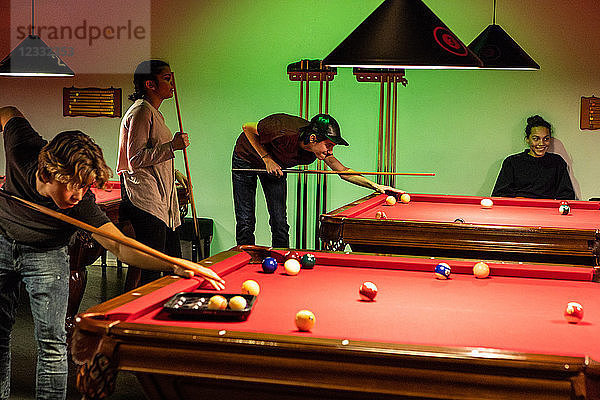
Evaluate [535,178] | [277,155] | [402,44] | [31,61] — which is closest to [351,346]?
[402,44]

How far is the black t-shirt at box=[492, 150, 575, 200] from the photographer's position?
598cm

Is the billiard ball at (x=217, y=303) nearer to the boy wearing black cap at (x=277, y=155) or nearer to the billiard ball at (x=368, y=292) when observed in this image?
the billiard ball at (x=368, y=292)

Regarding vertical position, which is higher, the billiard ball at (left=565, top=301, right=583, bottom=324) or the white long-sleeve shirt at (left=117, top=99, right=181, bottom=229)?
the white long-sleeve shirt at (left=117, top=99, right=181, bottom=229)

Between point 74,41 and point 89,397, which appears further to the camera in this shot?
point 74,41

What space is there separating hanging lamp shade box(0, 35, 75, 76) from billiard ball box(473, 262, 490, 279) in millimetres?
3402

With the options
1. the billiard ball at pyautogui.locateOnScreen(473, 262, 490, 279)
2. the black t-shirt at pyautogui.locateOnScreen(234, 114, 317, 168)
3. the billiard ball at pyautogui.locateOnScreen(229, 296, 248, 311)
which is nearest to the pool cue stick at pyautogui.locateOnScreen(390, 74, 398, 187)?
the black t-shirt at pyautogui.locateOnScreen(234, 114, 317, 168)

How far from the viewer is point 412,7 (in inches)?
124

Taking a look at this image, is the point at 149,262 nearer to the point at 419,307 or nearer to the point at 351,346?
the point at 419,307

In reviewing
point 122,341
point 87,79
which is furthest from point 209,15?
point 122,341

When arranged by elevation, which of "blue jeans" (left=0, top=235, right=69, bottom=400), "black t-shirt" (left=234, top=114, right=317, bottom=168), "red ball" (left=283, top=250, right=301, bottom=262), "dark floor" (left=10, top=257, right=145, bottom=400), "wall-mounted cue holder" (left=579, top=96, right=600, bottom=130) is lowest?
"dark floor" (left=10, top=257, right=145, bottom=400)

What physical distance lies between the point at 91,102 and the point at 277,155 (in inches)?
101

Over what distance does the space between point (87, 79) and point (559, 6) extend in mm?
3980

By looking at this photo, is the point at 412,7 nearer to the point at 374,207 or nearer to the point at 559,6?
the point at 374,207

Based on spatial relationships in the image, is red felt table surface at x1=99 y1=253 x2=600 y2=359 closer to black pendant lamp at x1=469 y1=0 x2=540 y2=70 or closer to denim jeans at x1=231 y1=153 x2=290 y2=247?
black pendant lamp at x1=469 y1=0 x2=540 y2=70
